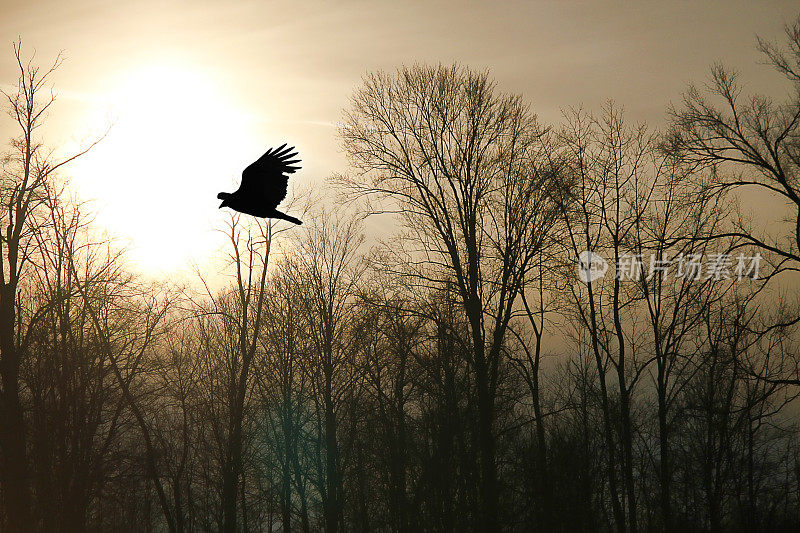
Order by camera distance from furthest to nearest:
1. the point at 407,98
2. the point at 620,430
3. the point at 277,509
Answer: the point at 277,509 → the point at 620,430 → the point at 407,98

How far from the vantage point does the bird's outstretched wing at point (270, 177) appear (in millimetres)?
8820

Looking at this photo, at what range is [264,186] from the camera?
898 cm

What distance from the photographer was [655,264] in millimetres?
17031

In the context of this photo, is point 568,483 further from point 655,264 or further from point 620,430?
point 655,264

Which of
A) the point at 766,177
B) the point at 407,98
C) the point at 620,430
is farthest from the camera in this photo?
the point at 620,430

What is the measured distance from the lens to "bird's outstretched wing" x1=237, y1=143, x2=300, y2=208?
8.82 m

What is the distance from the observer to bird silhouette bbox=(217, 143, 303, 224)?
841cm

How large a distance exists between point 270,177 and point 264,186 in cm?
20

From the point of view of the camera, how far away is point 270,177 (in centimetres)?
912

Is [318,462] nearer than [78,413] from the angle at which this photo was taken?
No

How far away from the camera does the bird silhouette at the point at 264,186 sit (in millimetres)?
8406

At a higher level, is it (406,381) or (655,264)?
(655,264)

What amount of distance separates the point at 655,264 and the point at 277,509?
23.7 metres

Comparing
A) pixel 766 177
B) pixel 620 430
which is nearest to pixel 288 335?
pixel 620 430
